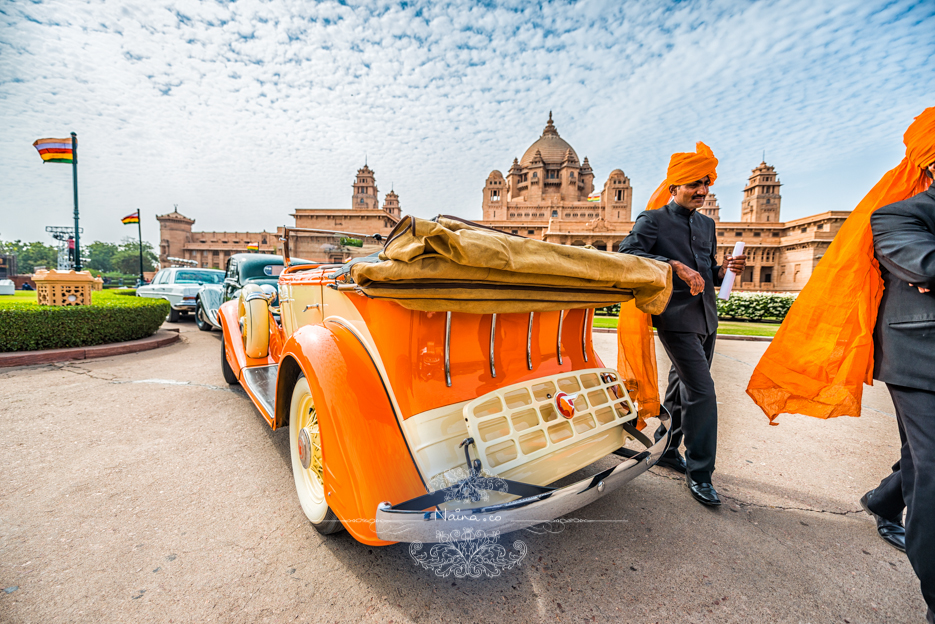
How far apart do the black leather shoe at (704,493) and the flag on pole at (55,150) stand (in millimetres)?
16325

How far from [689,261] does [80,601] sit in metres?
3.33

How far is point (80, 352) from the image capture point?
5727 mm

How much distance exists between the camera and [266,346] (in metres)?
3.40

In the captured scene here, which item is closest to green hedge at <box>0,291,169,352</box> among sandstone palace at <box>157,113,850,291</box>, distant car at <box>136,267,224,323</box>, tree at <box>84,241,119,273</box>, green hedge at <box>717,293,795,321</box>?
distant car at <box>136,267,224,323</box>

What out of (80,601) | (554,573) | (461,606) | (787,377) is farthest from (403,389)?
(787,377)

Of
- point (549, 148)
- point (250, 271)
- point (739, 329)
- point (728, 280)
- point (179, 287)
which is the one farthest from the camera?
point (549, 148)

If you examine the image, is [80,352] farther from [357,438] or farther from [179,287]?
[357,438]

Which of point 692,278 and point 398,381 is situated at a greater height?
point 692,278

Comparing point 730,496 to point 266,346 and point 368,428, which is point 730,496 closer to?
point 368,428

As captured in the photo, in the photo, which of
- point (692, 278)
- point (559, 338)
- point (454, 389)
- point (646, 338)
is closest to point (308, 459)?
point (454, 389)

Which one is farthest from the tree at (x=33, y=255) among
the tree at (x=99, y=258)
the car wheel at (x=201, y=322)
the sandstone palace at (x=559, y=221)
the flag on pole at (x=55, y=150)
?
the car wheel at (x=201, y=322)

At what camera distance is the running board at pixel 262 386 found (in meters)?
2.54

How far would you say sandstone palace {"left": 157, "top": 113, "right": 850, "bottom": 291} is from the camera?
144 ft

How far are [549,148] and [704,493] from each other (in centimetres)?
7372
